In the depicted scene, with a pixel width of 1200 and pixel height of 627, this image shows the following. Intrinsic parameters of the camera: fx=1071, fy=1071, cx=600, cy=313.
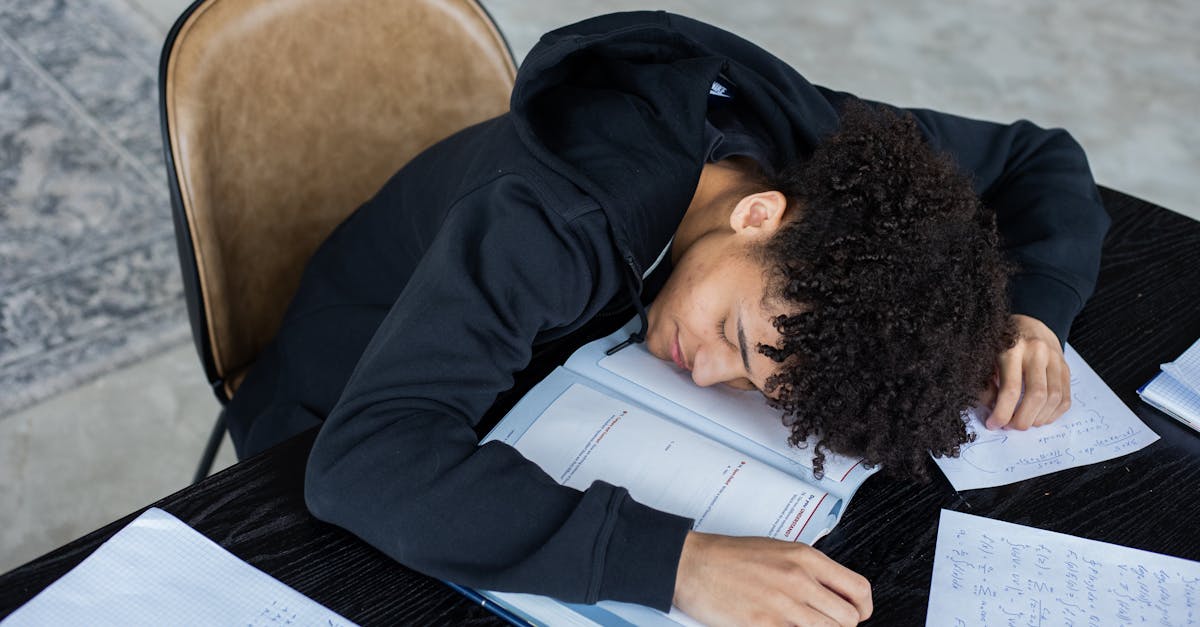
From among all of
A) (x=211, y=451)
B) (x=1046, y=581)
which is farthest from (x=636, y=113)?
(x=211, y=451)

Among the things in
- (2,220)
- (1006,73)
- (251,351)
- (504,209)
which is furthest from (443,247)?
(1006,73)

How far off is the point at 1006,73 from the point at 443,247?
290cm

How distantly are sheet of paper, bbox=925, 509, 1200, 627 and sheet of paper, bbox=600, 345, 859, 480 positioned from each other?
0.40 ft

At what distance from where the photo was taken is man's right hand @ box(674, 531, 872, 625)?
79 cm

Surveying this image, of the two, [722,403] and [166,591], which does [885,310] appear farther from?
[166,591]

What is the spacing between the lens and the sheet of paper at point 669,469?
0.89m

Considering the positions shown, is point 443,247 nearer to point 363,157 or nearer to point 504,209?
point 504,209

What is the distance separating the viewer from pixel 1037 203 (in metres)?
1.32

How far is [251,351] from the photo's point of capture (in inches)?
53.2

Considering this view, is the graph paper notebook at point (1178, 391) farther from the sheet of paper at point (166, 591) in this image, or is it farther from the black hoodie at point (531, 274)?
the sheet of paper at point (166, 591)

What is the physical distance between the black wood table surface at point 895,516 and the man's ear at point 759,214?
258 millimetres

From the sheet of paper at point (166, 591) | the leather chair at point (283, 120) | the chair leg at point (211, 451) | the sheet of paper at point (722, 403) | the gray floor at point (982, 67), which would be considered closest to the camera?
the sheet of paper at point (166, 591)

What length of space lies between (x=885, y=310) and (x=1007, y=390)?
0.27m

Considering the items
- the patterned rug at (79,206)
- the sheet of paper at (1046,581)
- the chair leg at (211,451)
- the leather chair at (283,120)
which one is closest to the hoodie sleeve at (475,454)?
the sheet of paper at (1046,581)
